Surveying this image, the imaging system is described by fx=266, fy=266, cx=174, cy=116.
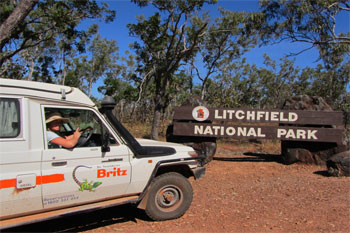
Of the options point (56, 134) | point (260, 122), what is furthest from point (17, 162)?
point (260, 122)

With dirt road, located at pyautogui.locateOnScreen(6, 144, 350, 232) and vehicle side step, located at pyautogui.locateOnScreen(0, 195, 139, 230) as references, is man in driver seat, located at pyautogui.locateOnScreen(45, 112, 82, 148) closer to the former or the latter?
vehicle side step, located at pyautogui.locateOnScreen(0, 195, 139, 230)

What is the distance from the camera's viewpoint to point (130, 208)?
15.8 feet

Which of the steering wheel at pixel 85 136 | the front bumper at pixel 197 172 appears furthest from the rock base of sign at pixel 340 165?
the steering wheel at pixel 85 136

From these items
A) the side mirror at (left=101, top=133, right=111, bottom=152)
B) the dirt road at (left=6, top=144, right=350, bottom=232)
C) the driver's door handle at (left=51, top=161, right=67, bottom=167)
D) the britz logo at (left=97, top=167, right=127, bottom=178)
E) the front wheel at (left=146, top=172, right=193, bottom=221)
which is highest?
the side mirror at (left=101, top=133, right=111, bottom=152)

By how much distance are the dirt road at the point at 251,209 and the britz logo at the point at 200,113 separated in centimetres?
185

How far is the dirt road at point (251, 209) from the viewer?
160 inches

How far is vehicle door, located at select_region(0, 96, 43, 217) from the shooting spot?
290 cm

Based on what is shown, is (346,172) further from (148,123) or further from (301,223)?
(148,123)

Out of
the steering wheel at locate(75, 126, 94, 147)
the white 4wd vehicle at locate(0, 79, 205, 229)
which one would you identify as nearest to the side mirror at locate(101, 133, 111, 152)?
the white 4wd vehicle at locate(0, 79, 205, 229)

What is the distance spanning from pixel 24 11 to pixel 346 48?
13.0 metres

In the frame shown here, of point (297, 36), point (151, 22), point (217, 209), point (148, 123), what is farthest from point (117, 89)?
point (217, 209)

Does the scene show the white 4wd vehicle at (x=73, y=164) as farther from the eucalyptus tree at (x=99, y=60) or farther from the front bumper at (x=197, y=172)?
the eucalyptus tree at (x=99, y=60)

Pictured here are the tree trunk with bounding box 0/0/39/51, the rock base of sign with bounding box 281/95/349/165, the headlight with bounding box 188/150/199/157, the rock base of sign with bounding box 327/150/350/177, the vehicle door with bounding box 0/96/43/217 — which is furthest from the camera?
the rock base of sign with bounding box 281/95/349/165

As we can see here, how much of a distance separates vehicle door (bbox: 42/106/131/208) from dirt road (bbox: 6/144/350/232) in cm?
81
